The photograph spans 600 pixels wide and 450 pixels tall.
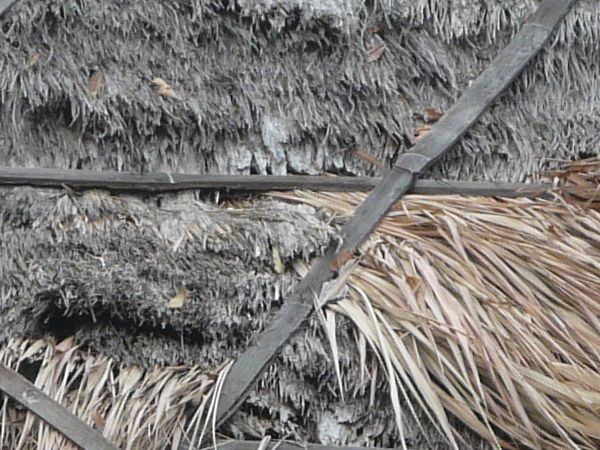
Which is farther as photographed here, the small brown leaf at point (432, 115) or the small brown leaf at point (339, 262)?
the small brown leaf at point (432, 115)

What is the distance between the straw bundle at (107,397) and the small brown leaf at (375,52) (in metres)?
0.96

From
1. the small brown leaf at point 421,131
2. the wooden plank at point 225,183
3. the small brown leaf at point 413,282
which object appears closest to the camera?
the small brown leaf at point 413,282

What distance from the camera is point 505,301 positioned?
7.88 ft

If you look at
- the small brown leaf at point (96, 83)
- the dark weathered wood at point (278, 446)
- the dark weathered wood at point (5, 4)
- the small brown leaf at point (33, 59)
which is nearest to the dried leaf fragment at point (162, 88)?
the small brown leaf at point (96, 83)

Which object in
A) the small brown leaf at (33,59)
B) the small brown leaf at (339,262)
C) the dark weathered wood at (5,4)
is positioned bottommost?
the small brown leaf at (339,262)

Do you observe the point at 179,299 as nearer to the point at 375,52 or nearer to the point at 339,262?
the point at 339,262

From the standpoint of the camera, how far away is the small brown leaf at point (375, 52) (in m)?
2.70

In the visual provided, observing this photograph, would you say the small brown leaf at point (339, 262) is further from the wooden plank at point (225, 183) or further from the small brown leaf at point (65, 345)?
the small brown leaf at point (65, 345)

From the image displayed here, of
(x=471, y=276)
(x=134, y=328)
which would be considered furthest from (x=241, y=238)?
(x=471, y=276)

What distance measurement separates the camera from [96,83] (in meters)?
2.60

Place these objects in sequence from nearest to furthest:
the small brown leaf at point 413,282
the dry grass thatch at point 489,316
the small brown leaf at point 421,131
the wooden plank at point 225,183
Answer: the dry grass thatch at point 489,316, the small brown leaf at point 413,282, the wooden plank at point 225,183, the small brown leaf at point 421,131

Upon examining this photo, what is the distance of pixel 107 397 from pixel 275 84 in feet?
3.09

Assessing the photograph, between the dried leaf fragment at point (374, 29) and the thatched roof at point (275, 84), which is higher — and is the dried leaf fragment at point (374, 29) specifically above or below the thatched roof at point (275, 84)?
above

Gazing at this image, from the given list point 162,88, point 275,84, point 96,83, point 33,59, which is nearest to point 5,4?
point 33,59
